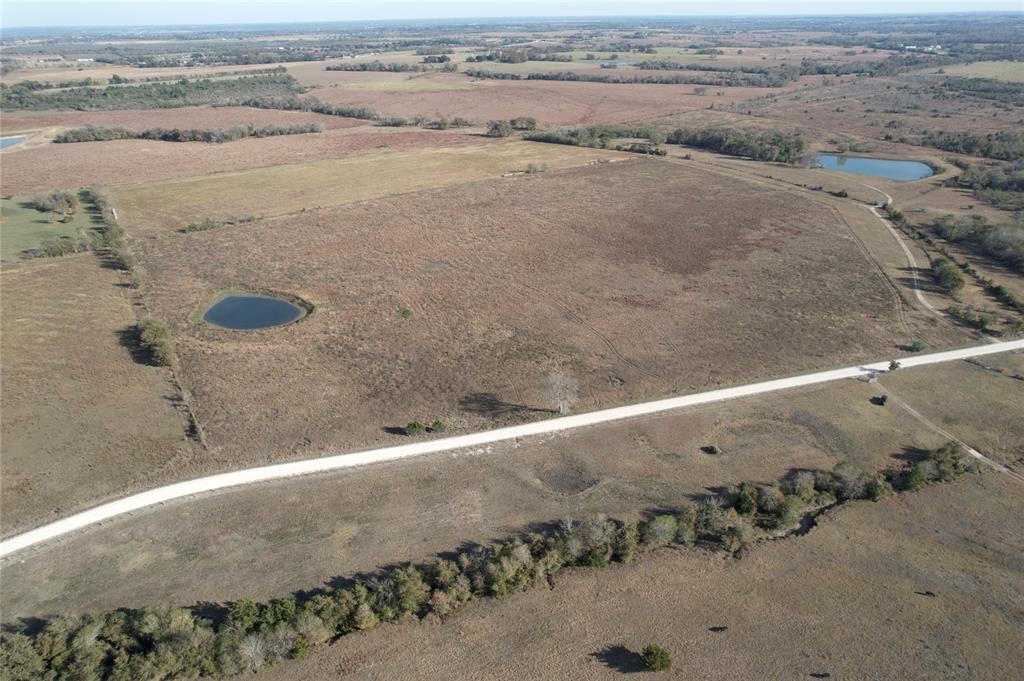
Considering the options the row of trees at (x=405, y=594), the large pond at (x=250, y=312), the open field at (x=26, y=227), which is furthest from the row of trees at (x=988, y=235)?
the open field at (x=26, y=227)

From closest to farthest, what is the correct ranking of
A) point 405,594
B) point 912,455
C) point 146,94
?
point 405,594 → point 912,455 → point 146,94

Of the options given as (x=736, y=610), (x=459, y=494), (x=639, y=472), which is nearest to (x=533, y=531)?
(x=459, y=494)

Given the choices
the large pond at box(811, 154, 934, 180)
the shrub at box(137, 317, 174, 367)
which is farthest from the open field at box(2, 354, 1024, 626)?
the large pond at box(811, 154, 934, 180)

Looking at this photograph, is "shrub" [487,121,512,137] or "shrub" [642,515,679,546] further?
"shrub" [487,121,512,137]

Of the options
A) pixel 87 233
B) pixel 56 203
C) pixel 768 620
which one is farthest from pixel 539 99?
pixel 768 620

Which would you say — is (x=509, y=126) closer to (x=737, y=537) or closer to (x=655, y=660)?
(x=737, y=537)

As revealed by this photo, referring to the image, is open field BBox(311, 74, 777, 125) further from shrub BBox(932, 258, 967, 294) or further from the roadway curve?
the roadway curve
